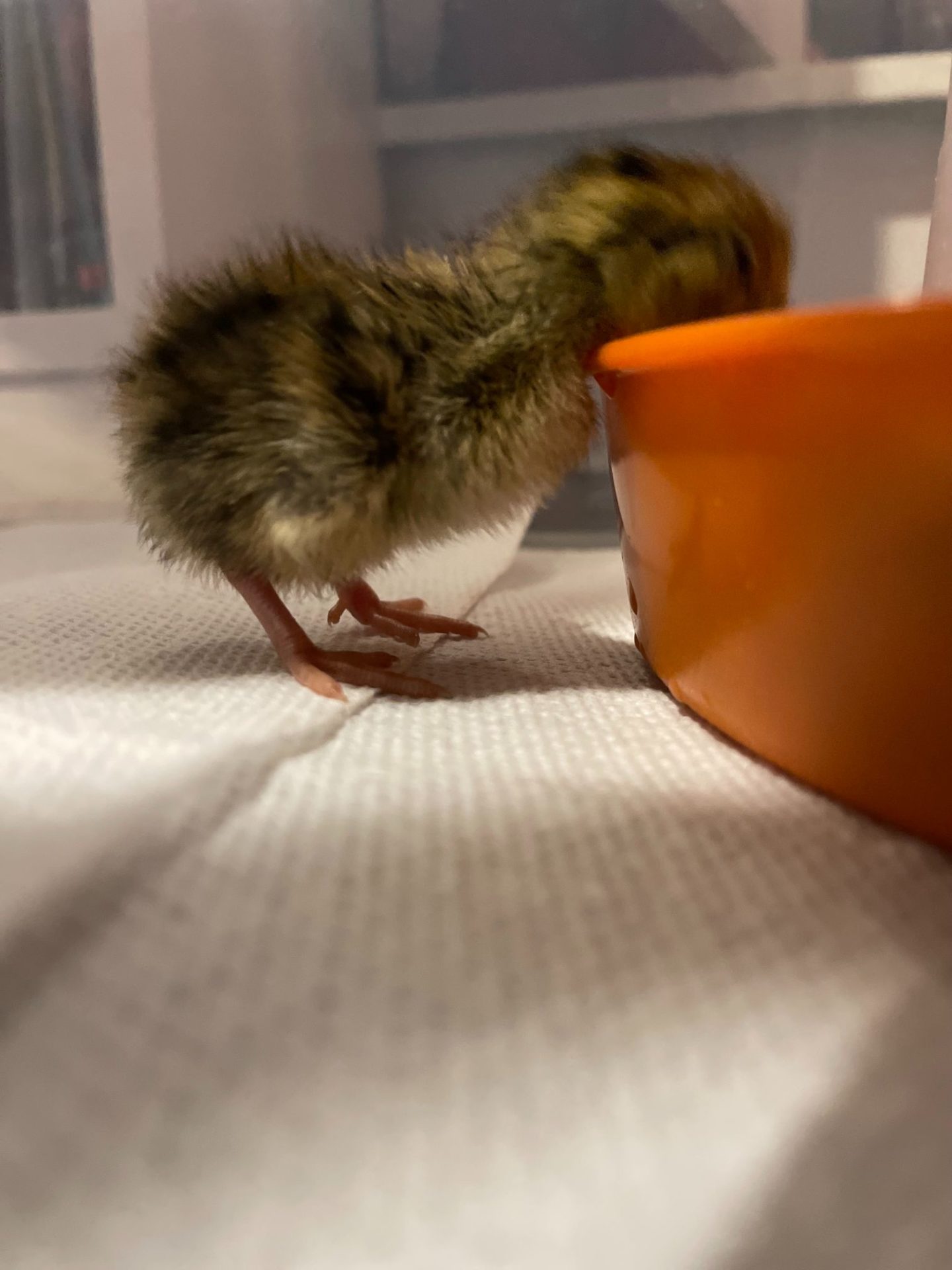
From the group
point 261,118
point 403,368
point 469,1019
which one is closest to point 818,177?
point 261,118

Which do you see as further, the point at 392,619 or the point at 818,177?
the point at 818,177

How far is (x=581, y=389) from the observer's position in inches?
21.9

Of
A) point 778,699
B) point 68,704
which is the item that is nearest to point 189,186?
point 68,704

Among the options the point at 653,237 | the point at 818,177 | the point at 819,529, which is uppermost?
the point at 818,177

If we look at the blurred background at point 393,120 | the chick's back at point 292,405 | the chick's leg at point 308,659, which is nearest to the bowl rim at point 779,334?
the chick's back at point 292,405

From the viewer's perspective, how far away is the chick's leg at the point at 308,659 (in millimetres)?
588

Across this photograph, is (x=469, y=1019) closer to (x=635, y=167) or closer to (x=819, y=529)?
(x=819, y=529)

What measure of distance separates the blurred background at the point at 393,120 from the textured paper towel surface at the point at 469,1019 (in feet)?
3.05

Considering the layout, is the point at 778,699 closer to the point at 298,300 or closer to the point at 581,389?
the point at 581,389

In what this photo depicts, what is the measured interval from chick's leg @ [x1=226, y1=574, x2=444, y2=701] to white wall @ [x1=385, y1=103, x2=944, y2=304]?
82cm

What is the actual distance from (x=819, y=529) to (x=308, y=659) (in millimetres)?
313

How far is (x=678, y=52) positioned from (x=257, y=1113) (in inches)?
52.2

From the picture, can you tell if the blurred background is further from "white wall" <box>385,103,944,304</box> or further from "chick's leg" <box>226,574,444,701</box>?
"chick's leg" <box>226,574,444,701</box>

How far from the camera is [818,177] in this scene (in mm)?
1321
